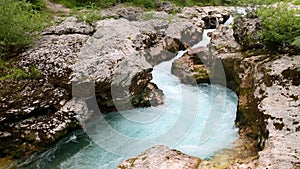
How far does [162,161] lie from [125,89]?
166 inches

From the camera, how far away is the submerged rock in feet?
20.5

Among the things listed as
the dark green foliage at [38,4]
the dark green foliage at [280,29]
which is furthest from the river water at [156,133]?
the dark green foliage at [38,4]

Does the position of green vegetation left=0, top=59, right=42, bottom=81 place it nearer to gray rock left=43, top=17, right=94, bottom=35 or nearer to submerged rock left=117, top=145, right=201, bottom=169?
gray rock left=43, top=17, right=94, bottom=35

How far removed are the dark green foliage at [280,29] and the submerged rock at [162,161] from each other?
17.8ft

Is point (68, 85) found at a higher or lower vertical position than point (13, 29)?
lower

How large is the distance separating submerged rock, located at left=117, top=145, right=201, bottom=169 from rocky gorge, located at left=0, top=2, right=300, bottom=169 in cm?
2

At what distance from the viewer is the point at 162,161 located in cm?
639

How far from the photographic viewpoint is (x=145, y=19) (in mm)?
16984

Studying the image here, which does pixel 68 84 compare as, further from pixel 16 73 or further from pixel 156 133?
pixel 156 133

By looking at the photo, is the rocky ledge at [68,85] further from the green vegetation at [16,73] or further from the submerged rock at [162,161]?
the submerged rock at [162,161]

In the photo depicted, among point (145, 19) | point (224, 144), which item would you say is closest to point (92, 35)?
point (145, 19)

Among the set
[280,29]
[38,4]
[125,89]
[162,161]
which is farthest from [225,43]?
[38,4]

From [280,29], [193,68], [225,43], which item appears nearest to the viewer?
[280,29]

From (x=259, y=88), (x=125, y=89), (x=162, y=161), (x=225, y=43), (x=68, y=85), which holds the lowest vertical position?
(x=162, y=161)
